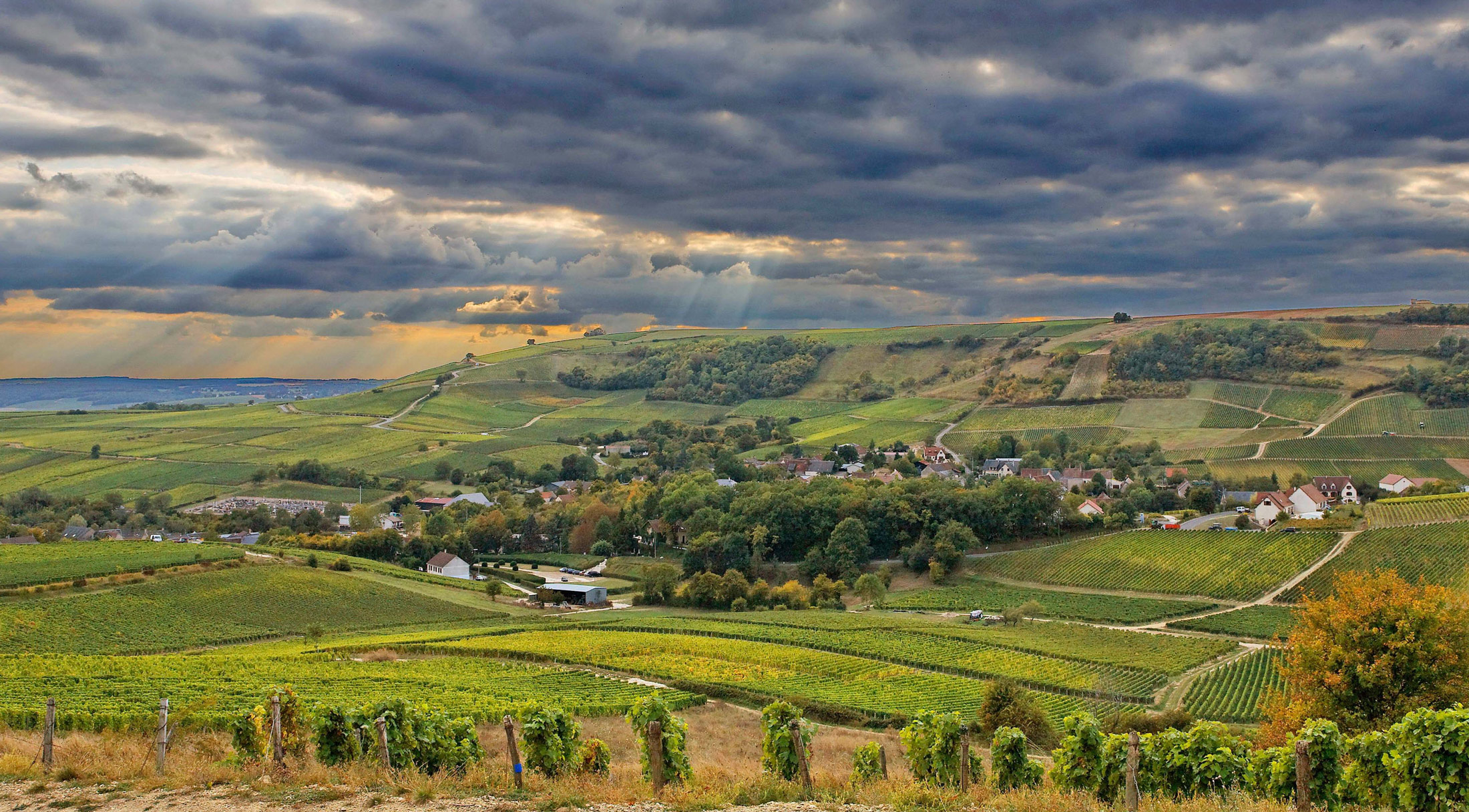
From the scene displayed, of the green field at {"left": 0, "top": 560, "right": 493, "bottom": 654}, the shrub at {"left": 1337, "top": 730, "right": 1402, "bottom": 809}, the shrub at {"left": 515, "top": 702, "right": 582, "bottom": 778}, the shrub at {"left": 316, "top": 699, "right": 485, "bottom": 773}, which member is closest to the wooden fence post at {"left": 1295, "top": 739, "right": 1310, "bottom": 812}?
the shrub at {"left": 1337, "top": 730, "right": 1402, "bottom": 809}

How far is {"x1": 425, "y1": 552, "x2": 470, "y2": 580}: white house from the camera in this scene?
294 feet

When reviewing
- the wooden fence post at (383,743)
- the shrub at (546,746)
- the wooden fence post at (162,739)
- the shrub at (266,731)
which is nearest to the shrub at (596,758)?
the shrub at (546,746)

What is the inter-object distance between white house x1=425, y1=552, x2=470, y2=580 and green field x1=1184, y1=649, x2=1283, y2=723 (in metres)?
64.1

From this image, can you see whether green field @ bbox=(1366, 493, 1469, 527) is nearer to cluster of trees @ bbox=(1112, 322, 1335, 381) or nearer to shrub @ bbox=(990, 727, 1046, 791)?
shrub @ bbox=(990, 727, 1046, 791)

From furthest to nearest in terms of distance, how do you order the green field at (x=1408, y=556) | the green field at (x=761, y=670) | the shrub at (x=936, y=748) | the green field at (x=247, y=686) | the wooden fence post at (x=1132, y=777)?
the green field at (x=1408, y=556) → the green field at (x=761, y=670) → the green field at (x=247, y=686) → the shrub at (x=936, y=748) → the wooden fence post at (x=1132, y=777)

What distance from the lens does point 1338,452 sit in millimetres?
115125

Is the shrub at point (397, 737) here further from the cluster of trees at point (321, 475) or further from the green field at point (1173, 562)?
the cluster of trees at point (321, 475)

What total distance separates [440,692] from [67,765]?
55.4ft

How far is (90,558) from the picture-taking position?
64125 mm

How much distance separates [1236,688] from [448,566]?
6745 cm

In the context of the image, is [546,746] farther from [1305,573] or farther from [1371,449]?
[1371,449]

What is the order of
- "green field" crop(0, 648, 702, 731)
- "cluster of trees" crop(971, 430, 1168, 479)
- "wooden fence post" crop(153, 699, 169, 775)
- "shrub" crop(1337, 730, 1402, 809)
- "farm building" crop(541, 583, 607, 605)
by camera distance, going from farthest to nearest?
"cluster of trees" crop(971, 430, 1168, 479) < "farm building" crop(541, 583, 607, 605) < "green field" crop(0, 648, 702, 731) < "shrub" crop(1337, 730, 1402, 809) < "wooden fence post" crop(153, 699, 169, 775)

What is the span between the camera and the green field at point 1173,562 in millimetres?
71500

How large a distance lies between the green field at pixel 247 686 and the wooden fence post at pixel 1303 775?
17.6 metres
